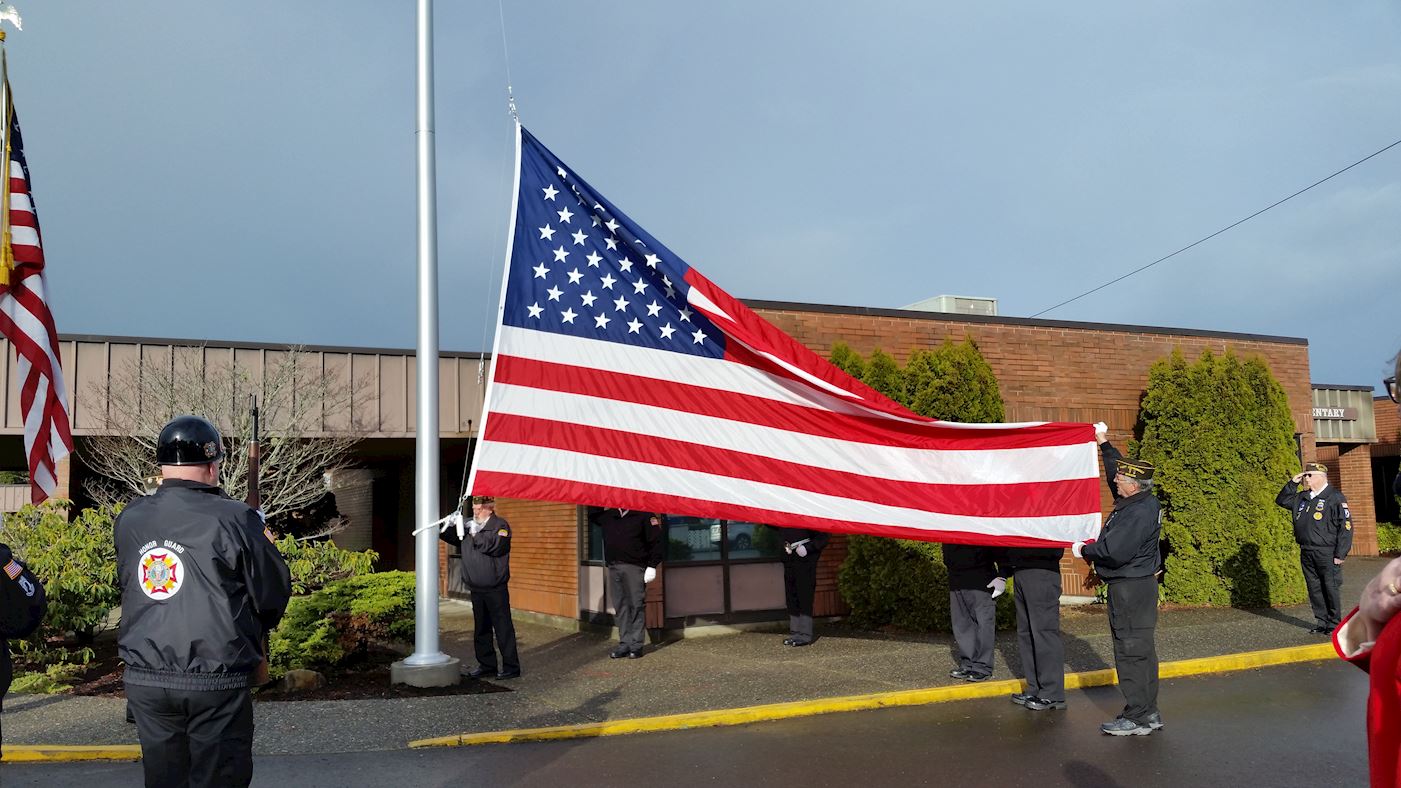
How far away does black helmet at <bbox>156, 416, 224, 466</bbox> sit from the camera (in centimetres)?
416

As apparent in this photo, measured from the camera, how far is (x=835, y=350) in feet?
45.4

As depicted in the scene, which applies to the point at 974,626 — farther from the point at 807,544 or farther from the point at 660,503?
the point at 660,503

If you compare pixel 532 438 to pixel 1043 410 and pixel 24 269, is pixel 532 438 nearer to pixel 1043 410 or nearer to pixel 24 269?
pixel 24 269

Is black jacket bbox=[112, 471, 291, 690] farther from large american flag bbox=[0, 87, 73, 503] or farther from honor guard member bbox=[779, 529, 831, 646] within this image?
honor guard member bbox=[779, 529, 831, 646]

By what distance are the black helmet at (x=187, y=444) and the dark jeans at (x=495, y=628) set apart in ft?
22.0

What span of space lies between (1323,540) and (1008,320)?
5.11 m

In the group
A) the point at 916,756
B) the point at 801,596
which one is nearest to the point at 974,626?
the point at 801,596

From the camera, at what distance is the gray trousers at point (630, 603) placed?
39.7 feet

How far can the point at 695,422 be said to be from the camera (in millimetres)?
7480

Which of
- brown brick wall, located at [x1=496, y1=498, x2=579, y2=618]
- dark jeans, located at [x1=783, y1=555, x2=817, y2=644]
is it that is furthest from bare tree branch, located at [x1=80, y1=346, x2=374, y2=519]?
dark jeans, located at [x1=783, y1=555, x2=817, y2=644]

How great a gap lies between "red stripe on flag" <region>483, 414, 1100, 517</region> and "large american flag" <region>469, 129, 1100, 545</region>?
1 centimetres

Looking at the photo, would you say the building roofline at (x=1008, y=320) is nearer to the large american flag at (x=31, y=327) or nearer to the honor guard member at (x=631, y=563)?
the honor guard member at (x=631, y=563)

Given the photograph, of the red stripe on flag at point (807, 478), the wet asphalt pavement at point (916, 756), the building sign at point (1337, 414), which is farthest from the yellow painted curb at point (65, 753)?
the building sign at point (1337, 414)

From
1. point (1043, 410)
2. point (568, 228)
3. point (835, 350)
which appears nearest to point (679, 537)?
point (835, 350)
